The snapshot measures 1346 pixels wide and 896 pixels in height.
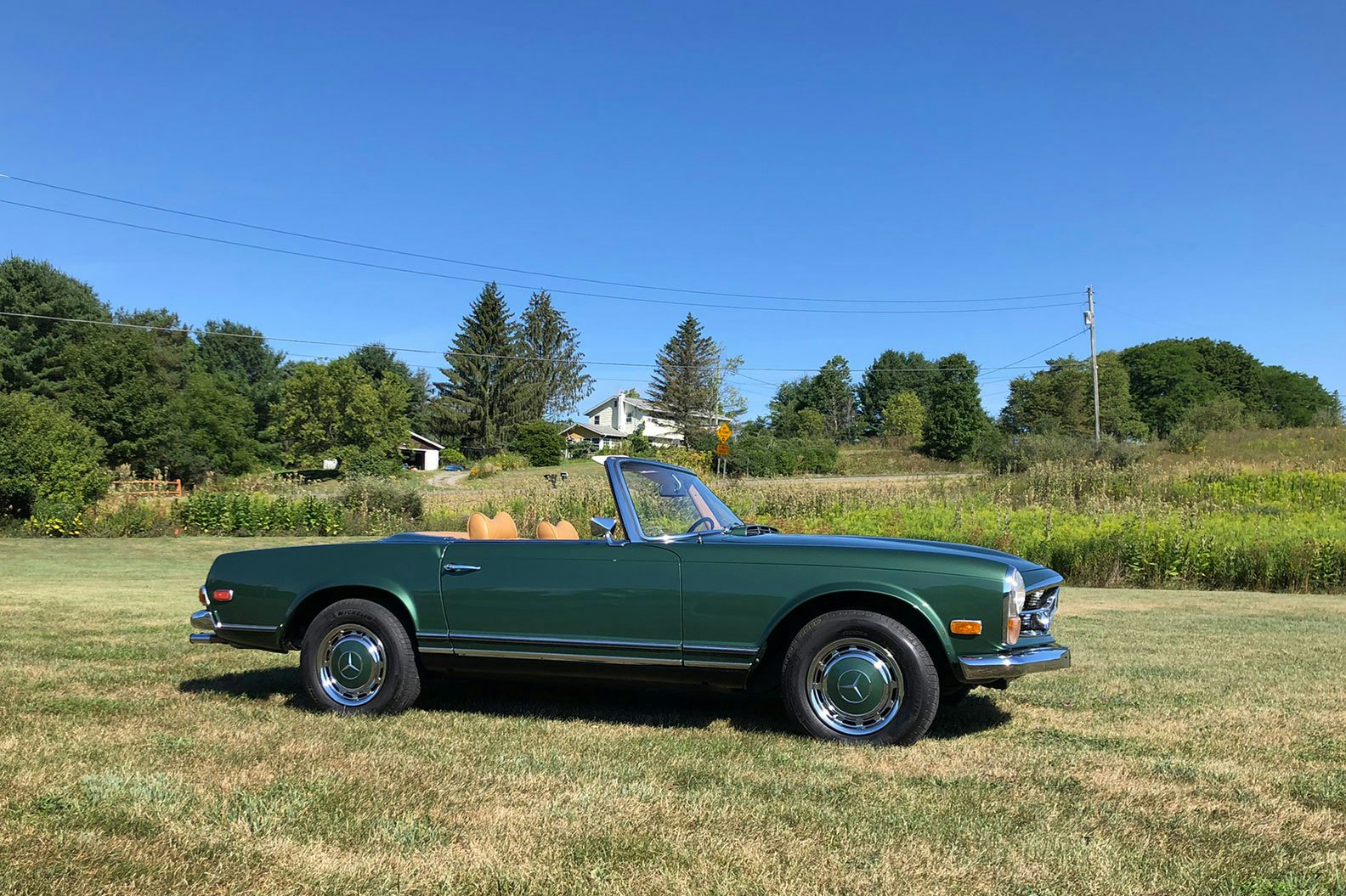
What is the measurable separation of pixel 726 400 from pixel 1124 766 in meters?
71.7

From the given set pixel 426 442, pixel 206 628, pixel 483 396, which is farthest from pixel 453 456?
pixel 206 628

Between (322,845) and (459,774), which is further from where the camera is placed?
(459,774)

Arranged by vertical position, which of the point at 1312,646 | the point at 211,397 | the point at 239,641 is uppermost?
the point at 211,397

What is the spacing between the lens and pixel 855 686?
4.77m

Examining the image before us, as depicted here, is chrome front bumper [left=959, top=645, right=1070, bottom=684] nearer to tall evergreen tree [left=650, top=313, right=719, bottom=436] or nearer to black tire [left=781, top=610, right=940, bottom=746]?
black tire [left=781, top=610, right=940, bottom=746]

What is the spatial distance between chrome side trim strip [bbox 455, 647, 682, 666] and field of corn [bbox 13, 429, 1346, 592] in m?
4.21

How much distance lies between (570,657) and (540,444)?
62113 mm

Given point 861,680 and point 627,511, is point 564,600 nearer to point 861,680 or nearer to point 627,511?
point 627,511

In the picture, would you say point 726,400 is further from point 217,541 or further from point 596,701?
point 596,701

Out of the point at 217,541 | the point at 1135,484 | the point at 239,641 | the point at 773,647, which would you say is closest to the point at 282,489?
the point at 217,541

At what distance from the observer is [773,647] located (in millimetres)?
5047

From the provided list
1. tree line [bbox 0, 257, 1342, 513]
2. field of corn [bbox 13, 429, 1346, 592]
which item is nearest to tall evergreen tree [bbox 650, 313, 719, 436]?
tree line [bbox 0, 257, 1342, 513]

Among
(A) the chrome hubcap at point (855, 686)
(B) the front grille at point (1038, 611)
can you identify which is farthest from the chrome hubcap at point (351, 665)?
(B) the front grille at point (1038, 611)

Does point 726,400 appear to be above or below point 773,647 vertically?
above
